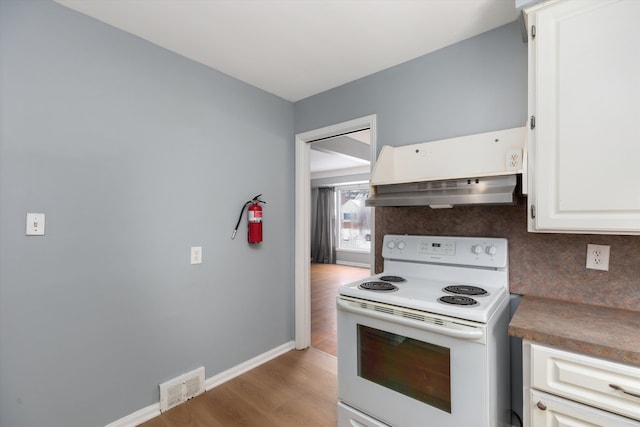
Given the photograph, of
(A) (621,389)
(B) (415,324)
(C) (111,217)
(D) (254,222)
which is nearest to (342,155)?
(D) (254,222)

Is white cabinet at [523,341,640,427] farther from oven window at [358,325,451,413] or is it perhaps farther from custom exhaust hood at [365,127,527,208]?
custom exhaust hood at [365,127,527,208]

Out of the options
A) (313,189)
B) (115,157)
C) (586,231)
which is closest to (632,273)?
(586,231)

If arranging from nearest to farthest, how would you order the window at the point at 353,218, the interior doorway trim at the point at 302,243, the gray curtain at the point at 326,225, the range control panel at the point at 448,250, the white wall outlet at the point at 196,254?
the range control panel at the point at 448,250 < the white wall outlet at the point at 196,254 < the interior doorway trim at the point at 302,243 < the window at the point at 353,218 < the gray curtain at the point at 326,225

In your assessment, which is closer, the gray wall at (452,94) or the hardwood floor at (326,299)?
the gray wall at (452,94)

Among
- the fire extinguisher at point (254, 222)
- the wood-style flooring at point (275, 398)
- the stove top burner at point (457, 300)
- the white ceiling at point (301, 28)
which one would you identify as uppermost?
the white ceiling at point (301, 28)

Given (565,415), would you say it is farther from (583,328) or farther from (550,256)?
(550,256)

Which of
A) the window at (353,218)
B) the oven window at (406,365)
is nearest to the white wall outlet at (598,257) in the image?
the oven window at (406,365)

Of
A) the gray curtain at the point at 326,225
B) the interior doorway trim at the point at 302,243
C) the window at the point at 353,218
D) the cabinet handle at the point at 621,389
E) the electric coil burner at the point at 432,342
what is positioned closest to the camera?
the cabinet handle at the point at 621,389

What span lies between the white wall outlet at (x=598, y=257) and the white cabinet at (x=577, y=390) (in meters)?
0.65

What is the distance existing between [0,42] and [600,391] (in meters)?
2.95

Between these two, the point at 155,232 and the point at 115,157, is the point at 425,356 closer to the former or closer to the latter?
the point at 155,232

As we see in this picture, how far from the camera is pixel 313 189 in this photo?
8047 mm

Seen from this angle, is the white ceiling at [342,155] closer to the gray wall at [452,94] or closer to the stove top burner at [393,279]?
the gray wall at [452,94]

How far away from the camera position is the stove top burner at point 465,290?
1587 mm
